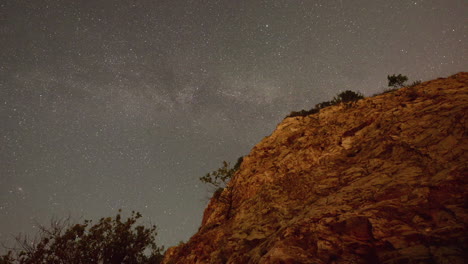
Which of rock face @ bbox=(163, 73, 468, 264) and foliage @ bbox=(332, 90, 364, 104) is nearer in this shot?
rock face @ bbox=(163, 73, 468, 264)

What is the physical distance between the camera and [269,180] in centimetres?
1518

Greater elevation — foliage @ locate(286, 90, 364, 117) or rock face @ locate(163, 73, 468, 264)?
foliage @ locate(286, 90, 364, 117)

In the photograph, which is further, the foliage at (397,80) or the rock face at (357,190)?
the foliage at (397,80)

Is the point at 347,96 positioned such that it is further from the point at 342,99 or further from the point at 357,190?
the point at 357,190

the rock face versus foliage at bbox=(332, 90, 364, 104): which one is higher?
foliage at bbox=(332, 90, 364, 104)

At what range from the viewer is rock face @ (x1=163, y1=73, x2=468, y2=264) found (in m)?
6.92

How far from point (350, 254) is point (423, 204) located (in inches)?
112

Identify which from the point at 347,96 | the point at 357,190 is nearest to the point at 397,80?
the point at 347,96

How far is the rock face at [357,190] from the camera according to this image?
692 centimetres

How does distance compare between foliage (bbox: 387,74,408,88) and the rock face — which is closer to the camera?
the rock face

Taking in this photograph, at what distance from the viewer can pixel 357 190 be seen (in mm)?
9562

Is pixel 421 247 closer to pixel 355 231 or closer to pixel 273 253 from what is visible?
pixel 355 231

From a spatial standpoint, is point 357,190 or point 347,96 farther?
point 347,96

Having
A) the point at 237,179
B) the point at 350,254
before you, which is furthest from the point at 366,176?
the point at 237,179
